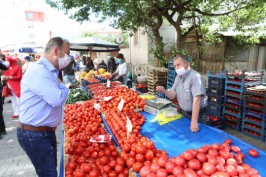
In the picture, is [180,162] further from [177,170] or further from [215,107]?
[215,107]

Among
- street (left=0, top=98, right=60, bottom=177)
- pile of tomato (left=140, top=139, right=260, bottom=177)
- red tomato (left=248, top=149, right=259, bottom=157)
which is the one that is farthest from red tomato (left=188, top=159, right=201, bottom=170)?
street (left=0, top=98, right=60, bottom=177)

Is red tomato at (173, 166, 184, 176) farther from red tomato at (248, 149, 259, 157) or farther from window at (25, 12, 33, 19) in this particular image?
window at (25, 12, 33, 19)

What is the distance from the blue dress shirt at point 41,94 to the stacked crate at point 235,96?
4738 millimetres

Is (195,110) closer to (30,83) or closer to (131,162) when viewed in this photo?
(131,162)

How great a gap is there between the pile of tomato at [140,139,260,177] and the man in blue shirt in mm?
1141

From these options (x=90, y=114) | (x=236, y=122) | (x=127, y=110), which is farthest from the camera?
(x=236, y=122)

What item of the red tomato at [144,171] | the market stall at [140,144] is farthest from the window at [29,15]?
the red tomato at [144,171]

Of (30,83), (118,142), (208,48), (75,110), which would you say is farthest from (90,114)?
(208,48)

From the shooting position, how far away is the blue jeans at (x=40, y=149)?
2152 millimetres

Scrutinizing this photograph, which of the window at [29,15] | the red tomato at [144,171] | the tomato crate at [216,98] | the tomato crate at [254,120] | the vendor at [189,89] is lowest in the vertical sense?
the tomato crate at [254,120]

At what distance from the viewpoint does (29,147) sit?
219 centimetres

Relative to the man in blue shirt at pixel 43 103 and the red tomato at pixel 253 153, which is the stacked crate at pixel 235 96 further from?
the man in blue shirt at pixel 43 103

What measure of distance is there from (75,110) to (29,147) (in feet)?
7.11

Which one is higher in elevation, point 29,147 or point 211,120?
point 29,147
